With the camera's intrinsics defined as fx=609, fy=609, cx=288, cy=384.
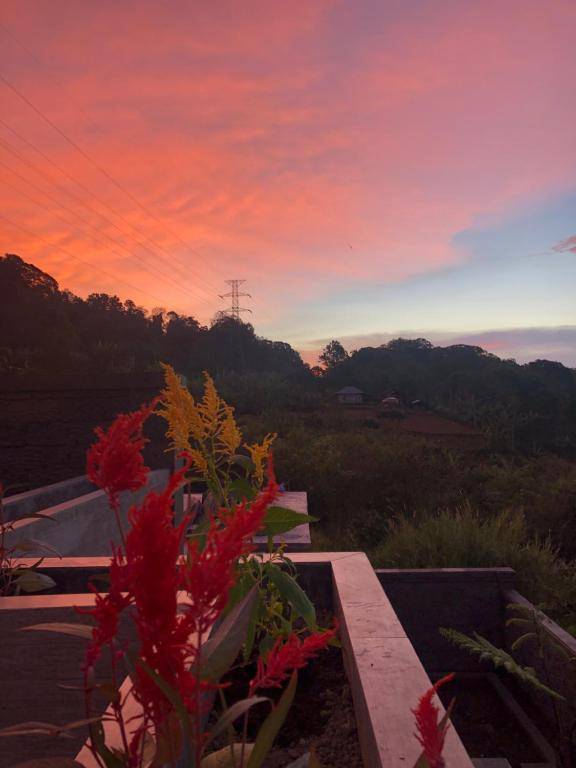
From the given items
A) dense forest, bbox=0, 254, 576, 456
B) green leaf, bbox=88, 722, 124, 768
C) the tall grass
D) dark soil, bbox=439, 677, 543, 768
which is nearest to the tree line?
dense forest, bbox=0, 254, 576, 456

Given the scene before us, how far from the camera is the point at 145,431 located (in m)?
7.27

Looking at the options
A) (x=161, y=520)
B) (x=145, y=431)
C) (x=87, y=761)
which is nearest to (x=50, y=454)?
(x=145, y=431)

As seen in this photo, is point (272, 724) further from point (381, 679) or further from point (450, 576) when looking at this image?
point (450, 576)

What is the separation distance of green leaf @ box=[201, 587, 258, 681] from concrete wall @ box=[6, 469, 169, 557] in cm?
270

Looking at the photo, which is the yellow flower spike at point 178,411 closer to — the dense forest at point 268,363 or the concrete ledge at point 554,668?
the concrete ledge at point 554,668

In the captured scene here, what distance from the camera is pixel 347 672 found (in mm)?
1874

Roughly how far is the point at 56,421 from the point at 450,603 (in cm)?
516

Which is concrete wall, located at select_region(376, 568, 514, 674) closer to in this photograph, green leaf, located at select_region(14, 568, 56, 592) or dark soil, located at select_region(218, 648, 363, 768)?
dark soil, located at select_region(218, 648, 363, 768)

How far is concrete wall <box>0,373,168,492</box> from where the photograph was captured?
7.14 metres

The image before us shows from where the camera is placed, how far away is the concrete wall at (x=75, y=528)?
137 inches

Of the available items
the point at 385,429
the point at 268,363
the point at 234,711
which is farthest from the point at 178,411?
the point at 268,363

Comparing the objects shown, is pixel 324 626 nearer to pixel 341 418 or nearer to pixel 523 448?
pixel 341 418

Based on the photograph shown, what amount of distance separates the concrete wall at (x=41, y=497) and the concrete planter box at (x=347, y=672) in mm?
2094

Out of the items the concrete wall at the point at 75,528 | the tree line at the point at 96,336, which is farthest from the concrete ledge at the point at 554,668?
the tree line at the point at 96,336
